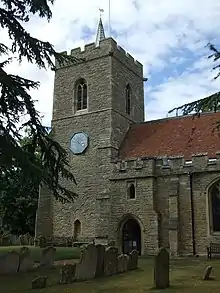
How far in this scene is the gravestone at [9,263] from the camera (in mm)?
11727

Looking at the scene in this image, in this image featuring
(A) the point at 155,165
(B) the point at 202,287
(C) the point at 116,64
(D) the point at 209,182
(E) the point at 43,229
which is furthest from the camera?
(C) the point at 116,64

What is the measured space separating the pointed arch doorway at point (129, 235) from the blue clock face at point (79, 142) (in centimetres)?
544

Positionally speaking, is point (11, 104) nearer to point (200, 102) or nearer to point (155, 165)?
point (200, 102)

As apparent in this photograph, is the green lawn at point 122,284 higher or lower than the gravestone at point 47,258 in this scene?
lower

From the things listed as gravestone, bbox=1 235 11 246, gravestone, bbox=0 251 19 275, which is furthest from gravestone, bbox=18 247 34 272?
gravestone, bbox=1 235 11 246

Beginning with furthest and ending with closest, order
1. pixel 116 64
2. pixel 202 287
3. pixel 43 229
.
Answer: pixel 116 64
pixel 43 229
pixel 202 287

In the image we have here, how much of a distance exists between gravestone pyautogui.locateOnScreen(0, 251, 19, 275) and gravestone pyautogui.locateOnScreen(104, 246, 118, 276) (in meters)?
2.74

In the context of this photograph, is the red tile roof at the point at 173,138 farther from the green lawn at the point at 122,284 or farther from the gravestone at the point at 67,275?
the gravestone at the point at 67,275

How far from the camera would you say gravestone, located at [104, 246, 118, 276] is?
1154 cm

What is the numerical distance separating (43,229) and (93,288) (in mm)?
15214

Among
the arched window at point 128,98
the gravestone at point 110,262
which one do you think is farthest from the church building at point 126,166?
the gravestone at point 110,262

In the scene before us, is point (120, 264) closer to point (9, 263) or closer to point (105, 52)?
point (9, 263)

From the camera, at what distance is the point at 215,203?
19.4m

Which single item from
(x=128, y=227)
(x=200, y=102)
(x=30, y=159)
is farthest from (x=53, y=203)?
(x=200, y=102)
